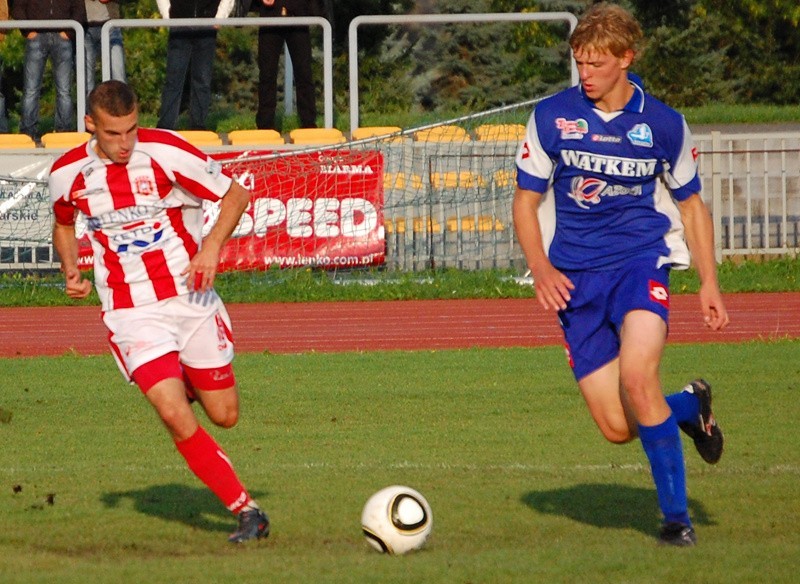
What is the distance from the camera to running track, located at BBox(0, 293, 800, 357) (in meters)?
13.4

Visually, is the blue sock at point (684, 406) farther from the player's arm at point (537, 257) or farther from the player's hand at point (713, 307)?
the player's arm at point (537, 257)

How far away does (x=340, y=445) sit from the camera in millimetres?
8555

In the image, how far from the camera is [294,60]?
18312mm

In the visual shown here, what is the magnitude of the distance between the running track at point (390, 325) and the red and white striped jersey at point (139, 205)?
6.76m

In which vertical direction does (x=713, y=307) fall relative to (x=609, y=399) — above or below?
above

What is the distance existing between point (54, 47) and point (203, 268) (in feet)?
43.1

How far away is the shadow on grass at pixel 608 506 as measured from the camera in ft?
21.2

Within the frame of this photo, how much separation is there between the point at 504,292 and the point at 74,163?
10.7 meters

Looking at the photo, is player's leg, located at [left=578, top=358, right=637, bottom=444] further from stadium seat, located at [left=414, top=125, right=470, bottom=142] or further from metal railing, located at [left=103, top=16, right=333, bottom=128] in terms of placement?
metal railing, located at [left=103, top=16, right=333, bottom=128]

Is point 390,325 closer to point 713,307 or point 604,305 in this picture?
point 604,305

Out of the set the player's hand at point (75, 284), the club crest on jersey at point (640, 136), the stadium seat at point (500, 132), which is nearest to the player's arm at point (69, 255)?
the player's hand at point (75, 284)

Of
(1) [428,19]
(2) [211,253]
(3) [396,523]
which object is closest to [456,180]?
(1) [428,19]

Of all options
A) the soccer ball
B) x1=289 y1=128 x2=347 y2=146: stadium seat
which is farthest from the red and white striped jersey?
x1=289 y1=128 x2=347 y2=146: stadium seat

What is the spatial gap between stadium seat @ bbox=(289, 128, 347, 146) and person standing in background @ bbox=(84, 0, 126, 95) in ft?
7.77
